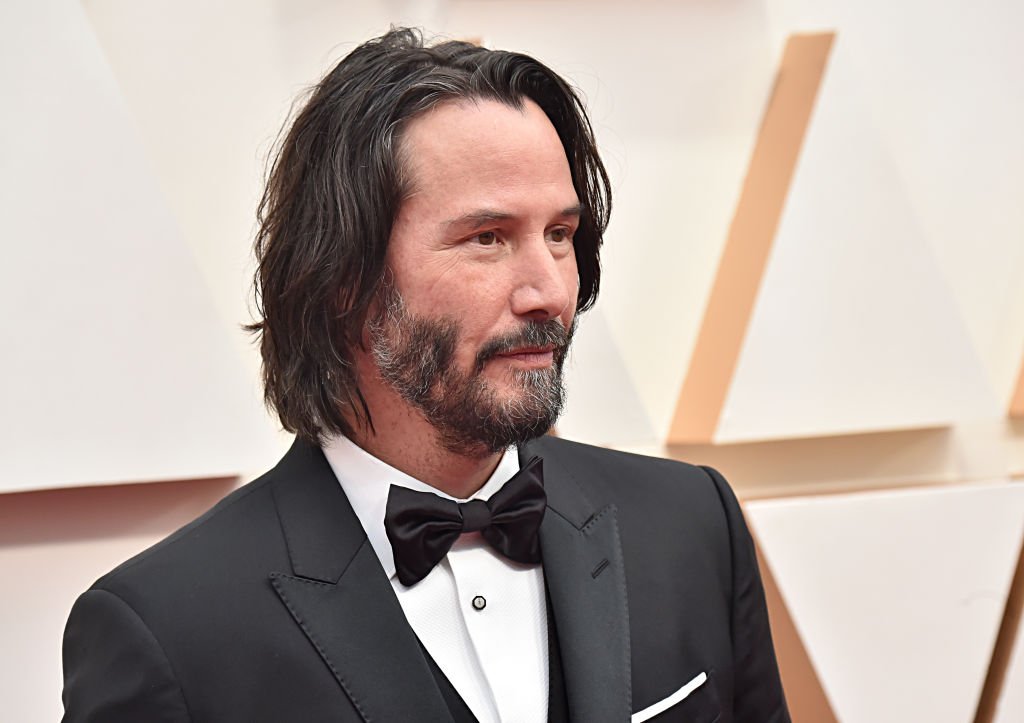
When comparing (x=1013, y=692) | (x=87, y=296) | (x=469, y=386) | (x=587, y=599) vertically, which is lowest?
(x=1013, y=692)

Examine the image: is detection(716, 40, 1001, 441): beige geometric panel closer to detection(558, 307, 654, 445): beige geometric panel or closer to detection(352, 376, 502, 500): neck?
detection(558, 307, 654, 445): beige geometric panel

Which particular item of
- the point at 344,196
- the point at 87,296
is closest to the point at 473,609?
the point at 344,196

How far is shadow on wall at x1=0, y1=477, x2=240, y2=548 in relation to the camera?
166 centimetres

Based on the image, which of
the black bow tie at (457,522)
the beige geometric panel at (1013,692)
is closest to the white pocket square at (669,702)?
the black bow tie at (457,522)

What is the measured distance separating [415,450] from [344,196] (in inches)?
10.6

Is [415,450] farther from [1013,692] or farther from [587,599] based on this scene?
[1013,692]

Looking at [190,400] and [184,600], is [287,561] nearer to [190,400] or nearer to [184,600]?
[184,600]

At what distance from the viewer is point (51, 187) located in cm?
155

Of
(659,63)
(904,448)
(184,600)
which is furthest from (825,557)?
(184,600)

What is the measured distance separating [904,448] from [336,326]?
1.30m

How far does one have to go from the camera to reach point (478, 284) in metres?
1.09

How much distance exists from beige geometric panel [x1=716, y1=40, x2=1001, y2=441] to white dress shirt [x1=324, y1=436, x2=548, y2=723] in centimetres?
78

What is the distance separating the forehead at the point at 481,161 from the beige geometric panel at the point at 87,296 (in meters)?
0.61

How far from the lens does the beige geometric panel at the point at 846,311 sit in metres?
1.84
